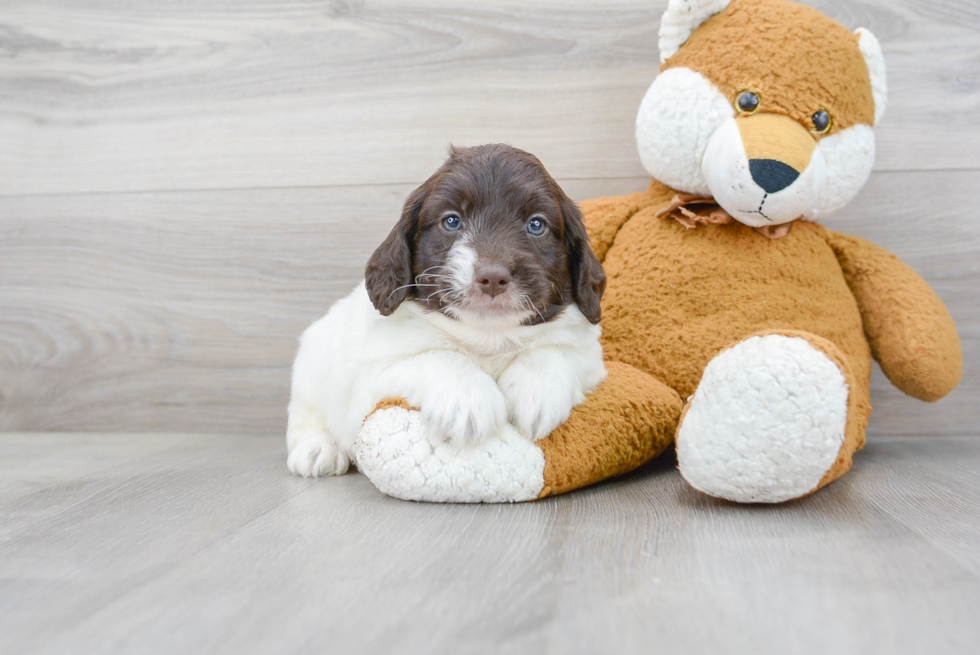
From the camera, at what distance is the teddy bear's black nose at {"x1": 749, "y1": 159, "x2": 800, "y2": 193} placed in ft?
5.86

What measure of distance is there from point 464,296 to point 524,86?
125 cm

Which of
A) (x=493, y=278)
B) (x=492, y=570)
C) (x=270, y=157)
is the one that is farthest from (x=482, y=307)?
(x=270, y=157)

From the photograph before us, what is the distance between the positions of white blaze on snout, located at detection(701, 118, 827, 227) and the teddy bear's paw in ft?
1.72

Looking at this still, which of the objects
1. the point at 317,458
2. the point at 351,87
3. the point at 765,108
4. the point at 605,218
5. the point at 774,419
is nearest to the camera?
the point at 774,419

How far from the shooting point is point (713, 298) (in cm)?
199

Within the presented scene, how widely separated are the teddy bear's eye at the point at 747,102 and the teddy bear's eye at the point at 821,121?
0.16 metres

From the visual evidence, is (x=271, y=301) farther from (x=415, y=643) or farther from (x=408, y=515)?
(x=415, y=643)

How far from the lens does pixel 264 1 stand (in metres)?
2.62

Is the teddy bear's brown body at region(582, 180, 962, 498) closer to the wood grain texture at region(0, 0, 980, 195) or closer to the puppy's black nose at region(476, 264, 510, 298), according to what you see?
the wood grain texture at region(0, 0, 980, 195)

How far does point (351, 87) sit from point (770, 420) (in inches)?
74.2

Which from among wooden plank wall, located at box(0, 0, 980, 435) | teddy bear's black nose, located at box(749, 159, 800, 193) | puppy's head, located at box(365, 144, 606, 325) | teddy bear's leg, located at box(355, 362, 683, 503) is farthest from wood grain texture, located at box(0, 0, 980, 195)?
teddy bear's leg, located at box(355, 362, 683, 503)

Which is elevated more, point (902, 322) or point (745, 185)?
point (745, 185)

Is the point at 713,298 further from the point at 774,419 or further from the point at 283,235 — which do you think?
the point at 283,235

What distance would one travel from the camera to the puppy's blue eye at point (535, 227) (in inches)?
Answer: 64.8
